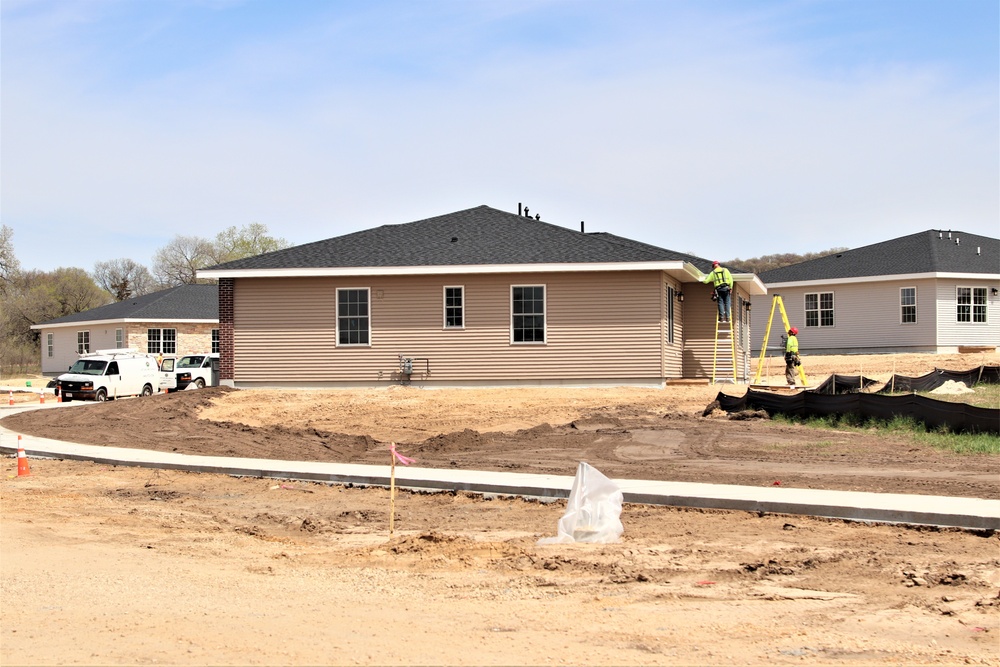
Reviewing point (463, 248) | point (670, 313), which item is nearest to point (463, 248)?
point (463, 248)

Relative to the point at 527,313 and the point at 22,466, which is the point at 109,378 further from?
the point at 22,466

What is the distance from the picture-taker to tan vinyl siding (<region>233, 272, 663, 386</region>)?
27.0m

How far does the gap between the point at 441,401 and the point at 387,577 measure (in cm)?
Answer: 1604

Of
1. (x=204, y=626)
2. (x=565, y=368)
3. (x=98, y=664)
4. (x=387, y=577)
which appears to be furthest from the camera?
(x=565, y=368)

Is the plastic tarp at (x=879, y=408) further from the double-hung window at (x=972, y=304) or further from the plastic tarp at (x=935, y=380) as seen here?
the double-hung window at (x=972, y=304)

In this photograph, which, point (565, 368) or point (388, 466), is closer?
point (388, 466)

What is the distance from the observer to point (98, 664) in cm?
618

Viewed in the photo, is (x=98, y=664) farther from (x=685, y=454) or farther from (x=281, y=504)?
(x=685, y=454)

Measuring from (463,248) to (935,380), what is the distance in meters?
13.0

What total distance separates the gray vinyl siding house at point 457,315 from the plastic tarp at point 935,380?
5.73 metres

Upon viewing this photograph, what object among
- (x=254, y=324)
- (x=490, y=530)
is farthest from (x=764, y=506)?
(x=254, y=324)

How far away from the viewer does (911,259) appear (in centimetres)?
3988

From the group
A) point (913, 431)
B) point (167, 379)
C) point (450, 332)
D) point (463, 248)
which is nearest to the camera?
point (913, 431)

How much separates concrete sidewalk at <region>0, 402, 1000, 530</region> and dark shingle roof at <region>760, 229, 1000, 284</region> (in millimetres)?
28640
